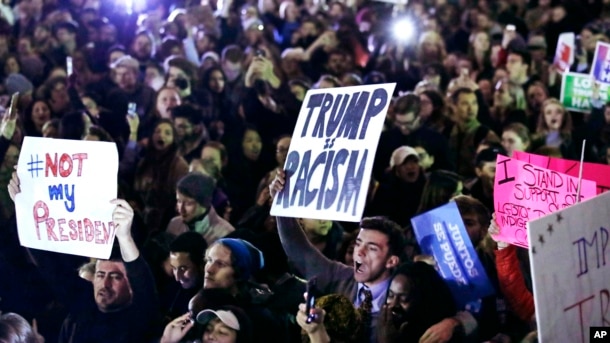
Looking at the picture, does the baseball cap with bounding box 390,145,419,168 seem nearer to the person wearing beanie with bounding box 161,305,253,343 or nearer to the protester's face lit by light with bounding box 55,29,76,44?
the person wearing beanie with bounding box 161,305,253,343

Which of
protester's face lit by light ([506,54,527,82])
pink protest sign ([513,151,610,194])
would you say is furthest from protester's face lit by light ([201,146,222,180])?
protester's face lit by light ([506,54,527,82])

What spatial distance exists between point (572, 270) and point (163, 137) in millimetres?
3730

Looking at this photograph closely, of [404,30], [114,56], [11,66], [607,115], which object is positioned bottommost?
[607,115]

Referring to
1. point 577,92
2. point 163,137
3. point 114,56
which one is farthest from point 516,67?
point 163,137

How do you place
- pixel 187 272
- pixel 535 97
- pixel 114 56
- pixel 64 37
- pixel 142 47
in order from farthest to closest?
pixel 142 47
pixel 64 37
pixel 114 56
pixel 535 97
pixel 187 272

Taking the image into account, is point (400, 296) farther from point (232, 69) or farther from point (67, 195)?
point (232, 69)

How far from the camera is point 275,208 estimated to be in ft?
14.0

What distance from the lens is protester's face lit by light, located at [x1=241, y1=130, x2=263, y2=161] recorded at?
22.2ft

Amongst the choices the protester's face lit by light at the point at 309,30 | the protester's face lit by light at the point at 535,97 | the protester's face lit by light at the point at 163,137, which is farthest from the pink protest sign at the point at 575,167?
the protester's face lit by light at the point at 309,30

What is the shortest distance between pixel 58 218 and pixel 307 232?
123 centimetres

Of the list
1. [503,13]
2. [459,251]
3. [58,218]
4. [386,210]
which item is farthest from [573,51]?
[58,218]

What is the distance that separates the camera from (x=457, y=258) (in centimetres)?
421

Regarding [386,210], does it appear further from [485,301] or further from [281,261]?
[485,301]

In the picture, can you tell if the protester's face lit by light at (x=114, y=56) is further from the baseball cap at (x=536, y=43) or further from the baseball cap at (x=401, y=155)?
the baseball cap at (x=536, y=43)
